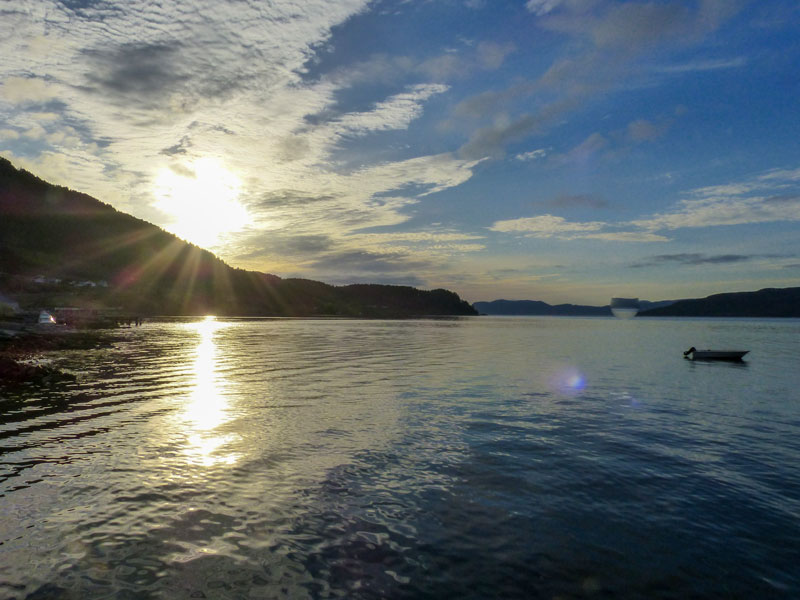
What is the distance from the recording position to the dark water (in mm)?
9398

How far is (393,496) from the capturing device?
1372 cm

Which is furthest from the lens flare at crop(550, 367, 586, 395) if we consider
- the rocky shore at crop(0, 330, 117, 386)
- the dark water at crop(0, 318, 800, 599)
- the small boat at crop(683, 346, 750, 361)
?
the rocky shore at crop(0, 330, 117, 386)

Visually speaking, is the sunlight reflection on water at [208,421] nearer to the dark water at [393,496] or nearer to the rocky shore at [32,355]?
the dark water at [393,496]

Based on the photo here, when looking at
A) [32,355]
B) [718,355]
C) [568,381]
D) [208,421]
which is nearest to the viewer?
[208,421]

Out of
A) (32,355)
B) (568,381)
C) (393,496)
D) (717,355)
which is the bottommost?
(568,381)

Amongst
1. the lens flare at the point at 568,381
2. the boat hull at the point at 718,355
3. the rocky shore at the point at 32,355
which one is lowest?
the lens flare at the point at 568,381

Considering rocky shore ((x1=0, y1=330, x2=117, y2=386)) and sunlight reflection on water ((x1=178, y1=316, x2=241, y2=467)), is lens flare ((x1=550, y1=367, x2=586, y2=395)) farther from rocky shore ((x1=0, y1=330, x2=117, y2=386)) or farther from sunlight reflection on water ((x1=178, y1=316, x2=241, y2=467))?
rocky shore ((x1=0, y1=330, x2=117, y2=386))

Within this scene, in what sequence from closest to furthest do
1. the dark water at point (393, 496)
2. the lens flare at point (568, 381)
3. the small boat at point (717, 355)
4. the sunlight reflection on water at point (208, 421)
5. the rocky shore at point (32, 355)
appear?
1. the dark water at point (393, 496)
2. the sunlight reflection on water at point (208, 421)
3. the rocky shore at point (32, 355)
4. the lens flare at point (568, 381)
5. the small boat at point (717, 355)

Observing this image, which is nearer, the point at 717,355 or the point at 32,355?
the point at 32,355

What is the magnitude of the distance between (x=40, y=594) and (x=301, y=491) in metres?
6.74

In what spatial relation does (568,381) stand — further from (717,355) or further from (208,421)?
(717,355)

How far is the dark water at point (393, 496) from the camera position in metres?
9.40

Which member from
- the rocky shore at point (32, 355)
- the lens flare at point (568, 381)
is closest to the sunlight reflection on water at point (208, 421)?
the rocky shore at point (32, 355)

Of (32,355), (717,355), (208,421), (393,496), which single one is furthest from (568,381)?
(32,355)
